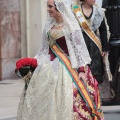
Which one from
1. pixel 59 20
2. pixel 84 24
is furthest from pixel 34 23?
pixel 59 20

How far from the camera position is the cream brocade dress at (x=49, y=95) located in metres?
Answer: 6.29

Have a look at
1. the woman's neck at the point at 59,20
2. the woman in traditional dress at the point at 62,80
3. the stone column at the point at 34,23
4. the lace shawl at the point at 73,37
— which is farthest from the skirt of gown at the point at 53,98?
the stone column at the point at 34,23

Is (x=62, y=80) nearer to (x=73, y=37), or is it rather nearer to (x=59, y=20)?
(x=73, y=37)

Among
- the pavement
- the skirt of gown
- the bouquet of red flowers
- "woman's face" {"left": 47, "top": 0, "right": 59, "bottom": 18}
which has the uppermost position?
"woman's face" {"left": 47, "top": 0, "right": 59, "bottom": 18}

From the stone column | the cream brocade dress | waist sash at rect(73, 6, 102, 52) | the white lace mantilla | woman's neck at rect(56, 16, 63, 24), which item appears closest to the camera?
the cream brocade dress

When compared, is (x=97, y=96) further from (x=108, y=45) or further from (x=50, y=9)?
(x=108, y=45)

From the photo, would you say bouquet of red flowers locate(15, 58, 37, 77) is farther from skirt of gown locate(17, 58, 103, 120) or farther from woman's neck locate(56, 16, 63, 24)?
woman's neck locate(56, 16, 63, 24)

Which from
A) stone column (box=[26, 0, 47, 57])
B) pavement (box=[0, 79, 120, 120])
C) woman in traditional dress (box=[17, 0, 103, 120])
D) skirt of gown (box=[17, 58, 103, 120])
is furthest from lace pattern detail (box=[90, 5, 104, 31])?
stone column (box=[26, 0, 47, 57])

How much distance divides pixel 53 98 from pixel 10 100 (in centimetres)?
517

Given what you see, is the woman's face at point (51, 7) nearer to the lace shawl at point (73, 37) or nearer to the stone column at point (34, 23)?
the lace shawl at point (73, 37)

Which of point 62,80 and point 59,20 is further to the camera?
point 59,20

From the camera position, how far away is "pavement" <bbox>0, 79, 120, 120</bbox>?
9.59m

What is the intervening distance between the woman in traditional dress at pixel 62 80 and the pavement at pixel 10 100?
78cm

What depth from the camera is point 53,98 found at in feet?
20.7
